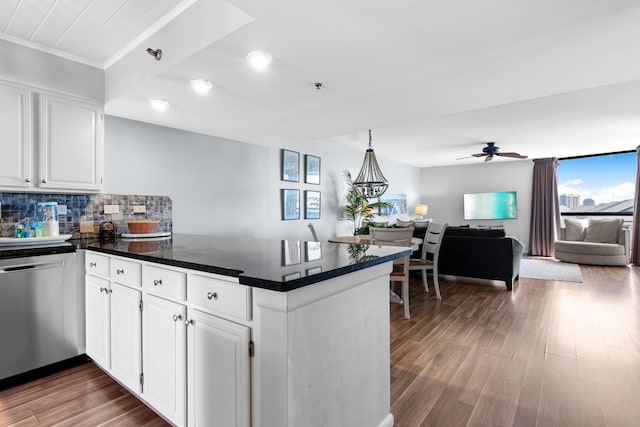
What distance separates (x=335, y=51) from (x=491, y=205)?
7861 millimetres

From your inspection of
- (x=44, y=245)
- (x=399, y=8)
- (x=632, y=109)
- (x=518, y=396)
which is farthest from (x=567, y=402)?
(x=632, y=109)

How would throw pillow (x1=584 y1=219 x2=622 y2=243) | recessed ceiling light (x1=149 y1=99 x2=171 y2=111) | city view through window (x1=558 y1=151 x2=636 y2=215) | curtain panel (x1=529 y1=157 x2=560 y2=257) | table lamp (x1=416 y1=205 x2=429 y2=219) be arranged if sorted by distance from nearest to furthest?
recessed ceiling light (x1=149 y1=99 x2=171 y2=111), throw pillow (x1=584 y1=219 x2=622 y2=243), city view through window (x1=558 y1=151 x2=636 y2=215), curtain panel (x1=529 y1=157 x2=560 y2=257), table lamp (x1=416 y1=205 x2=429 y2=219)

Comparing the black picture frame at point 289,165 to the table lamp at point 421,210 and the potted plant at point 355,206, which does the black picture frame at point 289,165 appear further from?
the table lamp at point 421,210

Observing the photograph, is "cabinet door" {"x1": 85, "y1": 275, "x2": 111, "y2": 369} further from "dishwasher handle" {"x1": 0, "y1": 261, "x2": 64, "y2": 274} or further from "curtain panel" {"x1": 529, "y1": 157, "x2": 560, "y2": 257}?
"curtain panel" {"x1": 529, "y1": 157, "x2": 560, "y2": 257}

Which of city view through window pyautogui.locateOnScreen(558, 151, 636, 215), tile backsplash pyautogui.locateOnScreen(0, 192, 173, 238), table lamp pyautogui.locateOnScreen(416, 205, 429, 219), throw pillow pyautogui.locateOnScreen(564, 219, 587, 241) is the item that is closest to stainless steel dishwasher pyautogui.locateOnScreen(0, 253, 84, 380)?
tile backsplash pyautogui.locateOnScreen(0, 192, 173, 238)

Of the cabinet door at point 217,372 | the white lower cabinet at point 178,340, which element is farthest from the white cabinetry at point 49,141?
the cabinet door at point 217,372

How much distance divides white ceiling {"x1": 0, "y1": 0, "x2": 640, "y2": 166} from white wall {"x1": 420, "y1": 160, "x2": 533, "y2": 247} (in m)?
5.01

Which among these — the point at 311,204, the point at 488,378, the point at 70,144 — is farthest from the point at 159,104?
the point at 488,378

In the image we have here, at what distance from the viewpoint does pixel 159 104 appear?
9.35 ft

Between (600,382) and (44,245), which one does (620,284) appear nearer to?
(600,382)

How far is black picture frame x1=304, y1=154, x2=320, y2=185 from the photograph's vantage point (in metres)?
5.50

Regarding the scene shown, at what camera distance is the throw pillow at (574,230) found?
6.92m

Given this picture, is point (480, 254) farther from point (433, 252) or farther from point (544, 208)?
point (544, 208)

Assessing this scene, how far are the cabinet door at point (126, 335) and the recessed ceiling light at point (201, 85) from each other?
149 centimetres
